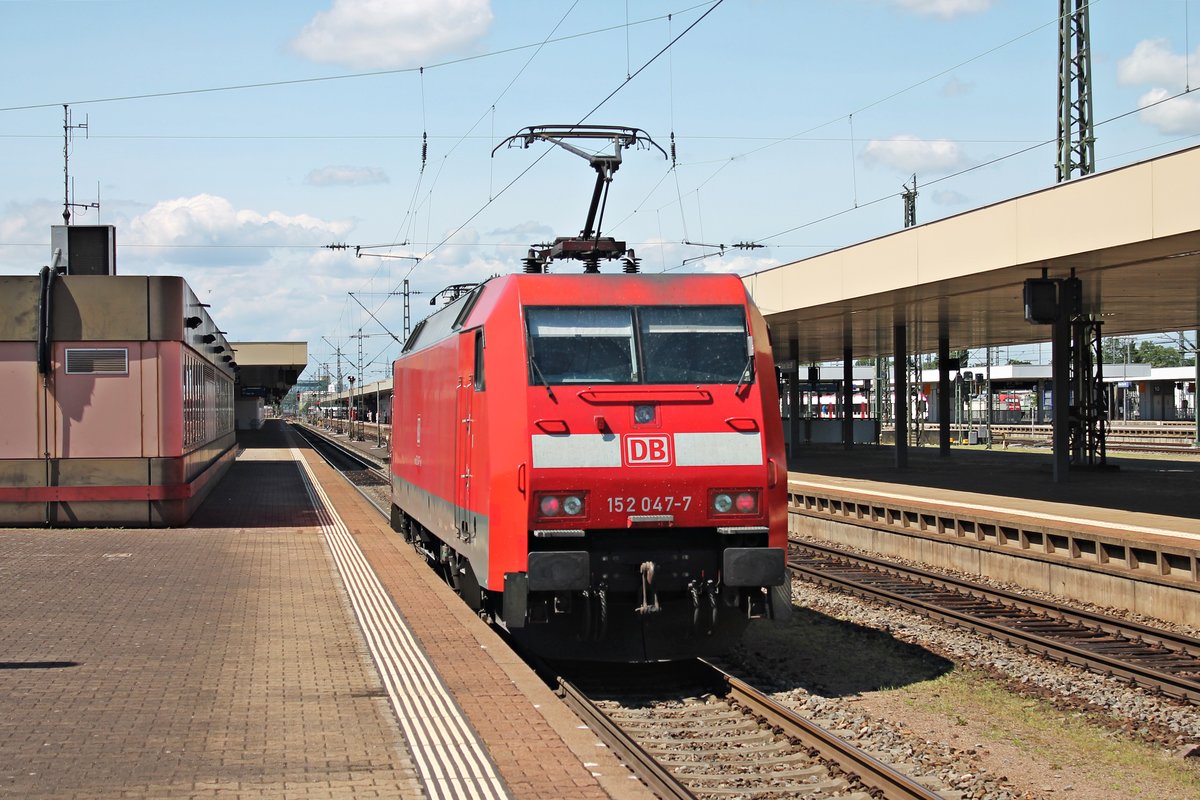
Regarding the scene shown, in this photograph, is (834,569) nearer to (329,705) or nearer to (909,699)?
(909,699)

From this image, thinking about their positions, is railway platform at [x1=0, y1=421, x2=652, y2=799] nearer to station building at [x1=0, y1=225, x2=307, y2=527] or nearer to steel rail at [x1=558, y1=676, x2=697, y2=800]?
steel rail at [x1=558, y1=676, x2=697, y2=800]

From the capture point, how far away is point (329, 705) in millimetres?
8547

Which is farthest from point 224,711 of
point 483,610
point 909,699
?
point 909,699

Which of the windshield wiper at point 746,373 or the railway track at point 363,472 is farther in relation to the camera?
the railway track at point 363,472

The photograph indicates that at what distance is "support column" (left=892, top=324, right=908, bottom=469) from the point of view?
110 feet

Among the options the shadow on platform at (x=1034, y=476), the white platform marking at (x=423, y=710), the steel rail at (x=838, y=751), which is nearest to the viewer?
the white platform marking at (x=423, y=710)

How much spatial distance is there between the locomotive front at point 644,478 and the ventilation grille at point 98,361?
1239 centimetres

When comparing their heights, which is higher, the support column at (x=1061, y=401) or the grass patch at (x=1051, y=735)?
the support column at (x=1061, y=401)

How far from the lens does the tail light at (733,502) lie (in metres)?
9.81

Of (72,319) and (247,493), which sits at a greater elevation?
(72,319)

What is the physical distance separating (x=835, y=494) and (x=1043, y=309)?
529cm

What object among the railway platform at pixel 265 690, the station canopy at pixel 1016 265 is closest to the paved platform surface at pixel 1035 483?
the station canopy at pixel 1016 265

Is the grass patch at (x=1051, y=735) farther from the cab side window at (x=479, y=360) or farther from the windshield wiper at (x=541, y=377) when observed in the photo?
the cab side window at (x=479, y=360)

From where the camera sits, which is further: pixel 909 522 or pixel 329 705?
pixel 909 522
